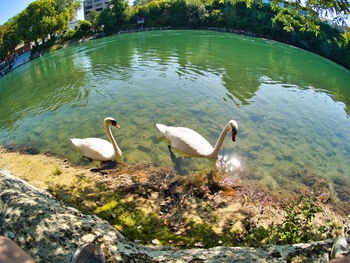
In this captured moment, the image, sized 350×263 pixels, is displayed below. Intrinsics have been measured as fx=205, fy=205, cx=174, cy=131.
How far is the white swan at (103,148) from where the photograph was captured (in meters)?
7.08

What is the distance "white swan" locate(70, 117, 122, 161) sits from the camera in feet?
23.2

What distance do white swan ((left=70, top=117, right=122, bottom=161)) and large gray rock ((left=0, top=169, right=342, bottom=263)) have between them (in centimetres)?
406

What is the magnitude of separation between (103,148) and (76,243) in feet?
16.5

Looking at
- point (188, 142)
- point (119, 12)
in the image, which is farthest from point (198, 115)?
point (119, 12)

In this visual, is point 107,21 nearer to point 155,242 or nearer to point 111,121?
point 111,121

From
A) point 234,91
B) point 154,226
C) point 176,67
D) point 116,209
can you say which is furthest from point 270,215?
point 176,67

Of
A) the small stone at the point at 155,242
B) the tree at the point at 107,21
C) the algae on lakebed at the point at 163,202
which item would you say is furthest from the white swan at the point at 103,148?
the tree at the point at 107,21

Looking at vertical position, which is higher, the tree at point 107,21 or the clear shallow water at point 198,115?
the tree at point 107,21

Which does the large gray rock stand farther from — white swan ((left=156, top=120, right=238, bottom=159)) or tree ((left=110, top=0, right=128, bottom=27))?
tree ((left=110, top=0, right=128, bottom=27))

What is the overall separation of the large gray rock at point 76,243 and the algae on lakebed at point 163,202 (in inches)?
38.8

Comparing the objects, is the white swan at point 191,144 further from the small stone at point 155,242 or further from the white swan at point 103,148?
the small stone at point 155,242

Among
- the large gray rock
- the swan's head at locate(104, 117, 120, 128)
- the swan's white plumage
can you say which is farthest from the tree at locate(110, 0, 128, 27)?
the large gray rock

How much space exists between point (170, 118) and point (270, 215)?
657cm

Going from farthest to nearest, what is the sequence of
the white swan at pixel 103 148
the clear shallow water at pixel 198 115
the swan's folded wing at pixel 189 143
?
the clear shallow water at pixel 198 115
the swan's folded wing at pixel 189 143
the white swan at pixel 103 148
